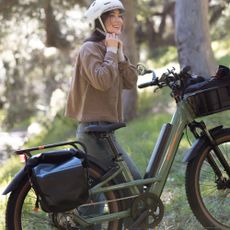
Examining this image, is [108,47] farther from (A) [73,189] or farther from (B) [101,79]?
(A) [73,189]

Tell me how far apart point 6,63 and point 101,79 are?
533 inches

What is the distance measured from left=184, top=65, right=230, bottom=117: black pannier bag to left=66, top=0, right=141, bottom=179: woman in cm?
57

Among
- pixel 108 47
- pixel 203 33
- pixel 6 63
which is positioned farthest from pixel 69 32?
pixel 108 47

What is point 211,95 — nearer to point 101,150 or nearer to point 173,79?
point 173,79

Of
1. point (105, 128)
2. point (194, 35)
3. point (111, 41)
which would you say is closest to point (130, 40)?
point (194, 35)

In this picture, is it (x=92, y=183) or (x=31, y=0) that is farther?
(x=31, y=0)

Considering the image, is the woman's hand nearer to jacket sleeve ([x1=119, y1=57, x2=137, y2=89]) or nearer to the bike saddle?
jacket sleeve ([x1=119, y1=57, x2=137, y2=89])

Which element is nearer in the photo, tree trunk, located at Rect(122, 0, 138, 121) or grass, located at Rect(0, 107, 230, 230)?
grass, located at Rect(0, 107, 230, 230)

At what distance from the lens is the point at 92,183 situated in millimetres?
4203

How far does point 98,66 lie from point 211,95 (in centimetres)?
86

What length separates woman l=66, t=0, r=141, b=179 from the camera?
171 inches

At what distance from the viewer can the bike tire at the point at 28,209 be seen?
4078mm

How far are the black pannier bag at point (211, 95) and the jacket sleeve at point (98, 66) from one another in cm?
59

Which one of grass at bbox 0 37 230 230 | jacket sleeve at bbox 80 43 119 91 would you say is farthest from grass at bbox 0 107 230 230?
jacket sleeve at bbox 80 43 119 91
